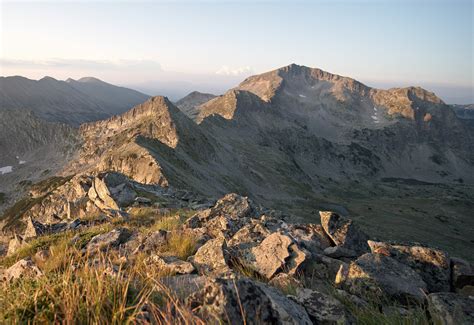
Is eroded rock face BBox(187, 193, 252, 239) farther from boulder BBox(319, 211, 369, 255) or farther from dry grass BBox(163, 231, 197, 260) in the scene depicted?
boulder BBox(319, 211, 369, 255)

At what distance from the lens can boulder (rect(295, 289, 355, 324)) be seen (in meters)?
4.50

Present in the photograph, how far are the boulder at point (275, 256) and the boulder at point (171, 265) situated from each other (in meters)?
1.40

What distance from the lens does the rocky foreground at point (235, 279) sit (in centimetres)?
372

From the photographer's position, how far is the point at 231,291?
3785 mm

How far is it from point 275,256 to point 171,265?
2.25 metres

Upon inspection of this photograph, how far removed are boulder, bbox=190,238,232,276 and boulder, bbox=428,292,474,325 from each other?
11.6 feet

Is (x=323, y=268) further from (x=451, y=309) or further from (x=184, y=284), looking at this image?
(x=184, y=284)

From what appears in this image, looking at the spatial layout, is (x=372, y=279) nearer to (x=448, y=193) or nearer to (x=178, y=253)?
(x=178, y=253)

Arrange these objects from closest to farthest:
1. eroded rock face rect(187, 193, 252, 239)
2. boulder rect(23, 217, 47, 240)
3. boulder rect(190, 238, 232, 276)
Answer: boulder rect(190, 238, 232, 276) < eroded rock face rect(187, 193, 252, 239) < boulder rect(23, 217, 47, 240)

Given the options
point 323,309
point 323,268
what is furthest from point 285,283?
point 323,268

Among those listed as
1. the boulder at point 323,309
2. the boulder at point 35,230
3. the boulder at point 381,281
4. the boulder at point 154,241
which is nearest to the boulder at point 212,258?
the boulder at point 154,241

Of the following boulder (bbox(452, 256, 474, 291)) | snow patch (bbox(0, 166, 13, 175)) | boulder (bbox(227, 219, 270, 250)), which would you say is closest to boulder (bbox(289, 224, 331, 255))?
boulder (bbox(227, 219, 270, 250))

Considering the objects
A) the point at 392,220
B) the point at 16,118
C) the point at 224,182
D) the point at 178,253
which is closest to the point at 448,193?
the point at 392,220

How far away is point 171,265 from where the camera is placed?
6645 mm
